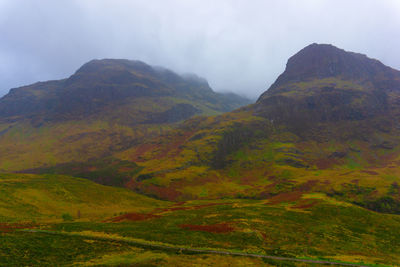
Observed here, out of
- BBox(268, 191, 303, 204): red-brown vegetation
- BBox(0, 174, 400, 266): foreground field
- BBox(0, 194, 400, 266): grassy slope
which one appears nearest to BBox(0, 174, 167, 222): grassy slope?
BBox(0, 174, 400, 266): foreground field

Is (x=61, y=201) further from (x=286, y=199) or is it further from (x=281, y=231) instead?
(x=286, y=199)

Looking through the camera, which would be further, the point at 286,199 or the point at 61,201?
the point at 286,199

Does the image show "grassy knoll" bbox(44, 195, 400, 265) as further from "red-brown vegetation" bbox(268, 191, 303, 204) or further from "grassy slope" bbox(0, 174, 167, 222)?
"grassy slope" bbox(0, 174, 167, 222)

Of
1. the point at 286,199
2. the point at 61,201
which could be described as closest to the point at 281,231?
the point at 286,199

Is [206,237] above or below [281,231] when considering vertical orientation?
above

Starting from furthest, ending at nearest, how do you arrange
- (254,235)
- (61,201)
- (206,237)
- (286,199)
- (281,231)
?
(286,199) → (61,201) → (281,231) → (254,235) → (206,237)

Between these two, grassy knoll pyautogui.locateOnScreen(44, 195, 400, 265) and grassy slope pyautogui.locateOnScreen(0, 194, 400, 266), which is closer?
grassy slope pyautogui.locateOnScreen(0, 194, 400, 266)

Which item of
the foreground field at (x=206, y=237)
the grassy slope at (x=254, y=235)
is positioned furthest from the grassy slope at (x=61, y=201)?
the grassy slope at (x=254, y=235)

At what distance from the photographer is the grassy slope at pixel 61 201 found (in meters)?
82.5

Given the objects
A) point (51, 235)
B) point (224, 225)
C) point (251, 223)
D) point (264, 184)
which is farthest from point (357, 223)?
point (264, 184)

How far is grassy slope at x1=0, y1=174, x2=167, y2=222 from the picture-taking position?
82500 mm

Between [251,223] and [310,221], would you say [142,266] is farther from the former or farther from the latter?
[310,221]

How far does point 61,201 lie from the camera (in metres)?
104

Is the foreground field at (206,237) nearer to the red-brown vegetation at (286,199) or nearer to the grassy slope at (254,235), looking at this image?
the grassy slope at (254,235)
